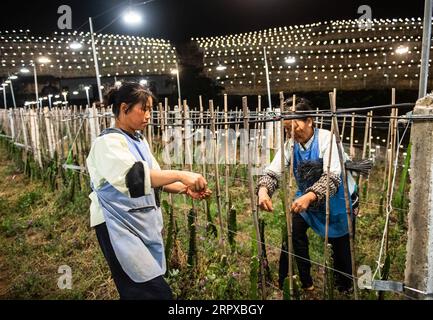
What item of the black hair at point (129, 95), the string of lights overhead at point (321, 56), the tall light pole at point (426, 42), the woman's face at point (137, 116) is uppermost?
the string of lights overhead at point (321, 56)

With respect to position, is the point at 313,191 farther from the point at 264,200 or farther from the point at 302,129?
the point at 302,129

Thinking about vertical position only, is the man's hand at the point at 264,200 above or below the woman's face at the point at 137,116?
below

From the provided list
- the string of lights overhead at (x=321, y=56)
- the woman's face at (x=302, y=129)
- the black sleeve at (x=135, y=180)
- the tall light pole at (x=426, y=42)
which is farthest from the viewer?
the string of lights overhead at (x=321, y=56)

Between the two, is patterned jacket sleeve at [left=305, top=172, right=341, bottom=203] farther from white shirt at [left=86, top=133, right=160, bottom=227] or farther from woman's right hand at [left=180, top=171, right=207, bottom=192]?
white shirt at [left=86, top=133, right=160, bottom=227]

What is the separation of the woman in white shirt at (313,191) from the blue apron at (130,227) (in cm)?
111

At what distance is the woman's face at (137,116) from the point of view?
226 cm

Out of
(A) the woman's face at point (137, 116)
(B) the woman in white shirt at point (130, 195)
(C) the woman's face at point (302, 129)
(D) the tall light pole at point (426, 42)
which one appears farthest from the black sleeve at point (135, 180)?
(D) the tall light pole at point (426, 42)

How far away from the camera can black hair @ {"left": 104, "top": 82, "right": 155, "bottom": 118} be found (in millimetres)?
2238

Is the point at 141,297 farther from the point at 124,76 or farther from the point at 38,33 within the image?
the point at 38,33

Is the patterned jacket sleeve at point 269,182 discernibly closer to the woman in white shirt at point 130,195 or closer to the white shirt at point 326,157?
the white shirt at point 326,157

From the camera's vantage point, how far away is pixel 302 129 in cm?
306

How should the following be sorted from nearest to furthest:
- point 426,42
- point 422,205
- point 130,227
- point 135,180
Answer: point 422,205
point 135,180
point 130,227
point 426,42

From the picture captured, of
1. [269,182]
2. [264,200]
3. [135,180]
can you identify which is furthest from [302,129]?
[135,180]

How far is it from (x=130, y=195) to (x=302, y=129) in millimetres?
1715
